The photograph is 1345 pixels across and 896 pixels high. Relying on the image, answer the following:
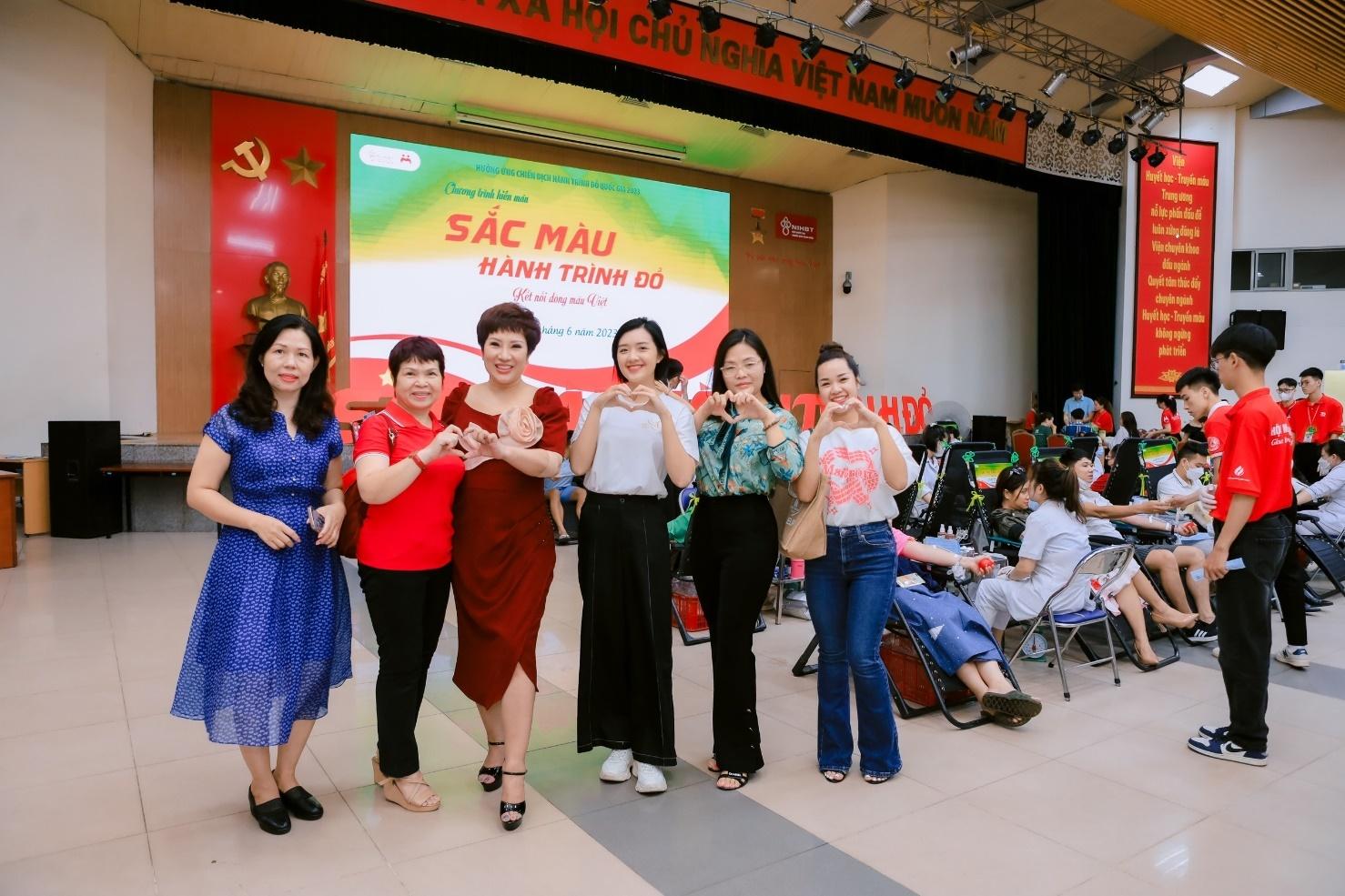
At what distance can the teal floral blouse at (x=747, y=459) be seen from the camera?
2.59 m

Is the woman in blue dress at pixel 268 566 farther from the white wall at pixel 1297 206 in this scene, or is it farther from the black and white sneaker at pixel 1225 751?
the white wall at pixel 1297 206

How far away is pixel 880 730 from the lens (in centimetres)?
273

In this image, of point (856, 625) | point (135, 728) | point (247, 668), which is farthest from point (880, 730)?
point (135, 728)

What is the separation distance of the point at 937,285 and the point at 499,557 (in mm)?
11904

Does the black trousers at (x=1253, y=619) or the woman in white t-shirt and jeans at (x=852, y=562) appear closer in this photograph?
the woman in white t-shirt and jeans at (x=852, y=562)

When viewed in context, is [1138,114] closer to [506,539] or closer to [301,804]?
[506,539]

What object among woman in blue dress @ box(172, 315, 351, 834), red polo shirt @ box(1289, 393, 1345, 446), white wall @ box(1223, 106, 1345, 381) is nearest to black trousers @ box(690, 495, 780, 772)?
woman in blue dress @ box(172, 315, 351, 834)

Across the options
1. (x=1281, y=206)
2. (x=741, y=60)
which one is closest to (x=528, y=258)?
(x=741, y=60)

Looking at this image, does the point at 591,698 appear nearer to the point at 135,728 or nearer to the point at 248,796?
the point at 248,796

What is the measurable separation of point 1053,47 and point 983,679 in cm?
949

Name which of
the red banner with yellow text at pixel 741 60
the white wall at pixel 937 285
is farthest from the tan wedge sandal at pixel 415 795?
the white wall at pixel 937 285

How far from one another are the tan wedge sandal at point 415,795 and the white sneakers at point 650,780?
2.01 ft

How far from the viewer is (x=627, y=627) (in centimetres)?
261

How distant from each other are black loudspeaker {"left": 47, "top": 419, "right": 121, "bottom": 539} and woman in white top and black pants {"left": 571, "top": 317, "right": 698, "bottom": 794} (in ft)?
20.9
